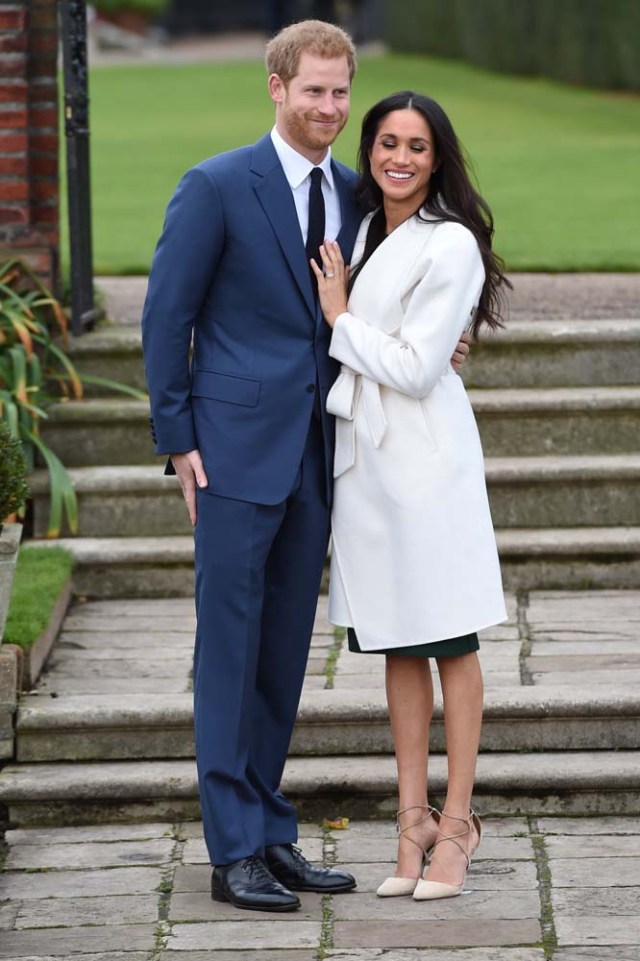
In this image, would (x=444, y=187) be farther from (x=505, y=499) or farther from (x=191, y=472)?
(x=505, y=499)

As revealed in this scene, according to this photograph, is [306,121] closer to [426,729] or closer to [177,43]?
[426,729]

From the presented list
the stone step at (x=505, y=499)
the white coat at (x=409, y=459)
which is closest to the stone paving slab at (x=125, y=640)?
the stone step at (x=505, y=499)

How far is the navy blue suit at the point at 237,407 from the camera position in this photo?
3787 millimetres

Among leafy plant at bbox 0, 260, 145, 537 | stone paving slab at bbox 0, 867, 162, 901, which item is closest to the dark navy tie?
stone paving slab at bbox 0, 867, 162, 901

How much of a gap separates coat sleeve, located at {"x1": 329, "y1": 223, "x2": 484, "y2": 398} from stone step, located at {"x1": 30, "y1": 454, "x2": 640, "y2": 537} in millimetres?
2322

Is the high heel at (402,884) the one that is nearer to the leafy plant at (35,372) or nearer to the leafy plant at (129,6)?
the leafy plant at (35,372)

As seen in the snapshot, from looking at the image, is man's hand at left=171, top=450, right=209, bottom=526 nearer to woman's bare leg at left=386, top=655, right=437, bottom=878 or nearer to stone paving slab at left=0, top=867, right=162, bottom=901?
woman's bare leg at left=386, top=655, right=437, bottom=878

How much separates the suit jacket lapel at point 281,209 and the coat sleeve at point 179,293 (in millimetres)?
119

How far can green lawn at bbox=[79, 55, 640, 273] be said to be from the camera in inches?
366

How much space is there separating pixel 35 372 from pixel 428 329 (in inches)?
106

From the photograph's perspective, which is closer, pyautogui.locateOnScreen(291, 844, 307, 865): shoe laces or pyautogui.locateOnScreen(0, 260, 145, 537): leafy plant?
pyautogui.locateOnScreen(291, 844, 307, 865): shoe laces

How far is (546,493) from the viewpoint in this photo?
6090 millimetres

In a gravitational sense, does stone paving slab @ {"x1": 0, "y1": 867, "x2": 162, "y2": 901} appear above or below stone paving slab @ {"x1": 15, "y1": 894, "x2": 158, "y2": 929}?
below

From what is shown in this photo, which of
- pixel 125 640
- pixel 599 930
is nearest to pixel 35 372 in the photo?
pixel 125 640
